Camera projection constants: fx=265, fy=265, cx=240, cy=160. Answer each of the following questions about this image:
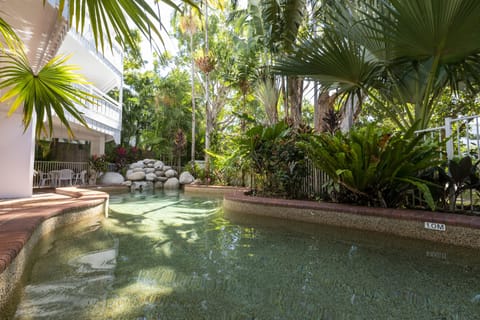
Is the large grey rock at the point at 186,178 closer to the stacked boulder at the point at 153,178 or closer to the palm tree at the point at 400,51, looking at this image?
the stacked boulder at the point at 153,178

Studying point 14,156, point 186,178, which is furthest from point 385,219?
point 186,178

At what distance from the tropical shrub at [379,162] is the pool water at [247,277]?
891 mm

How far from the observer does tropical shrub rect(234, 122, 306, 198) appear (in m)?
6.66

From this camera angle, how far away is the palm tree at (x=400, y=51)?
3.91m

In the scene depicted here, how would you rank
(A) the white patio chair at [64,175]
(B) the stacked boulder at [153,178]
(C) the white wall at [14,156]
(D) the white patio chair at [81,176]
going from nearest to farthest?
1. (C) the white wall at [14,156]
2. (A) the white patio chair at [64,175]
3. (D) the white patio chair at [81,176]
4. (B) the stacked boulder at [153,178]

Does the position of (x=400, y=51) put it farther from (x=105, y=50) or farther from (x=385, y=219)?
(x=105, y=50)

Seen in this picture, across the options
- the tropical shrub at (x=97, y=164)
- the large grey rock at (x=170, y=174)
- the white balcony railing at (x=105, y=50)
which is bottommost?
the large grey rock at (x=170, y=174)

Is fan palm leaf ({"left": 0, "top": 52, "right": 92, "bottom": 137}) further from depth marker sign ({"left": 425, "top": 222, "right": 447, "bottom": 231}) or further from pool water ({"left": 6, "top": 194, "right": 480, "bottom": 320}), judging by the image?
depth marker sign ({"left": 425, "top": 222, "right": 447, "bottom": 231})

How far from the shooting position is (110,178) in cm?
1391

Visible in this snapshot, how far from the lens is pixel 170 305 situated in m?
2.07

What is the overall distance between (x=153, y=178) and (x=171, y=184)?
124cm

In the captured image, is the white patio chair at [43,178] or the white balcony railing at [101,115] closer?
the white patio chair at [43,178]

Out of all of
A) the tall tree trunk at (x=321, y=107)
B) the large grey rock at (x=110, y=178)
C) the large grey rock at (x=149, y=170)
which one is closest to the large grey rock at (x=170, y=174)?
the large grey rock at (x=149, y=170)

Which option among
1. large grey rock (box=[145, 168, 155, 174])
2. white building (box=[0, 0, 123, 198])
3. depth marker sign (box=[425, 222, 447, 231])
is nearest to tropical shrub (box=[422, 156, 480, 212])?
depth marker sign (box=[425, 222, 447, 231])
